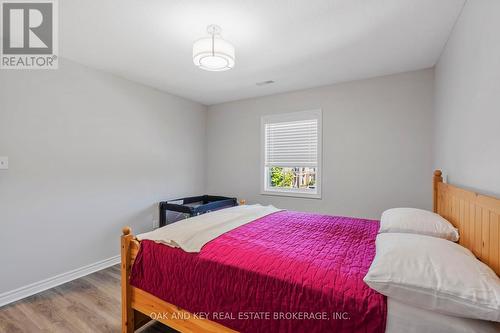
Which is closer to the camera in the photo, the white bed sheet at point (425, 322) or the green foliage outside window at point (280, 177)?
the white bed sheet at point (425, 322)

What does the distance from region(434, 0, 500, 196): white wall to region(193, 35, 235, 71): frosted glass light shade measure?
1623mm

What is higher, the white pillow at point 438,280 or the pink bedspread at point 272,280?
the white pillow at point 438,280

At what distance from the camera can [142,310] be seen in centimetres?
170

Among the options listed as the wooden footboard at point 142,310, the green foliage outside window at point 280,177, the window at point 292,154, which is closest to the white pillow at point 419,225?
the wooden footboard at point 142,310

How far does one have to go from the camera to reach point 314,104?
3479mm

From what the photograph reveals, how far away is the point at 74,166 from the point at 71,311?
1.49m

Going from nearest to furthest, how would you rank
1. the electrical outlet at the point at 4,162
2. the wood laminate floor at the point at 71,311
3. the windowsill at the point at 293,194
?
1. the wood laminate floor at the point at 71,311
2. the electrical outlet at the point at 4,162
3. the windowsill at the point at 293,194

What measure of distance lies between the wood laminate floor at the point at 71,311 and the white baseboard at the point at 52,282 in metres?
0.06

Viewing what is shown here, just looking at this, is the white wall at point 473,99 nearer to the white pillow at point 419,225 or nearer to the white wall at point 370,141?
the white pillow at point 419,225

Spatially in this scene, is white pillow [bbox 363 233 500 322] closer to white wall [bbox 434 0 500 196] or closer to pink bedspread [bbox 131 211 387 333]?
pink bedspread [bbox 131 211 387 333]

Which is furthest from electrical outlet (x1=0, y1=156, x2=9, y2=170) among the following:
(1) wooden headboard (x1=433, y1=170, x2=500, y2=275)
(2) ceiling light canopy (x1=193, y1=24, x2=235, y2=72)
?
(1) wooden headboard (x1=433, y1=170, x2=500, y2=275)

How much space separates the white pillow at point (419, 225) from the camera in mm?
1539

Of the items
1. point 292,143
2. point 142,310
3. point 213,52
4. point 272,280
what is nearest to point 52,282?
point 142,310

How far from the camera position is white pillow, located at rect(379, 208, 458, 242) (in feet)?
5.05
